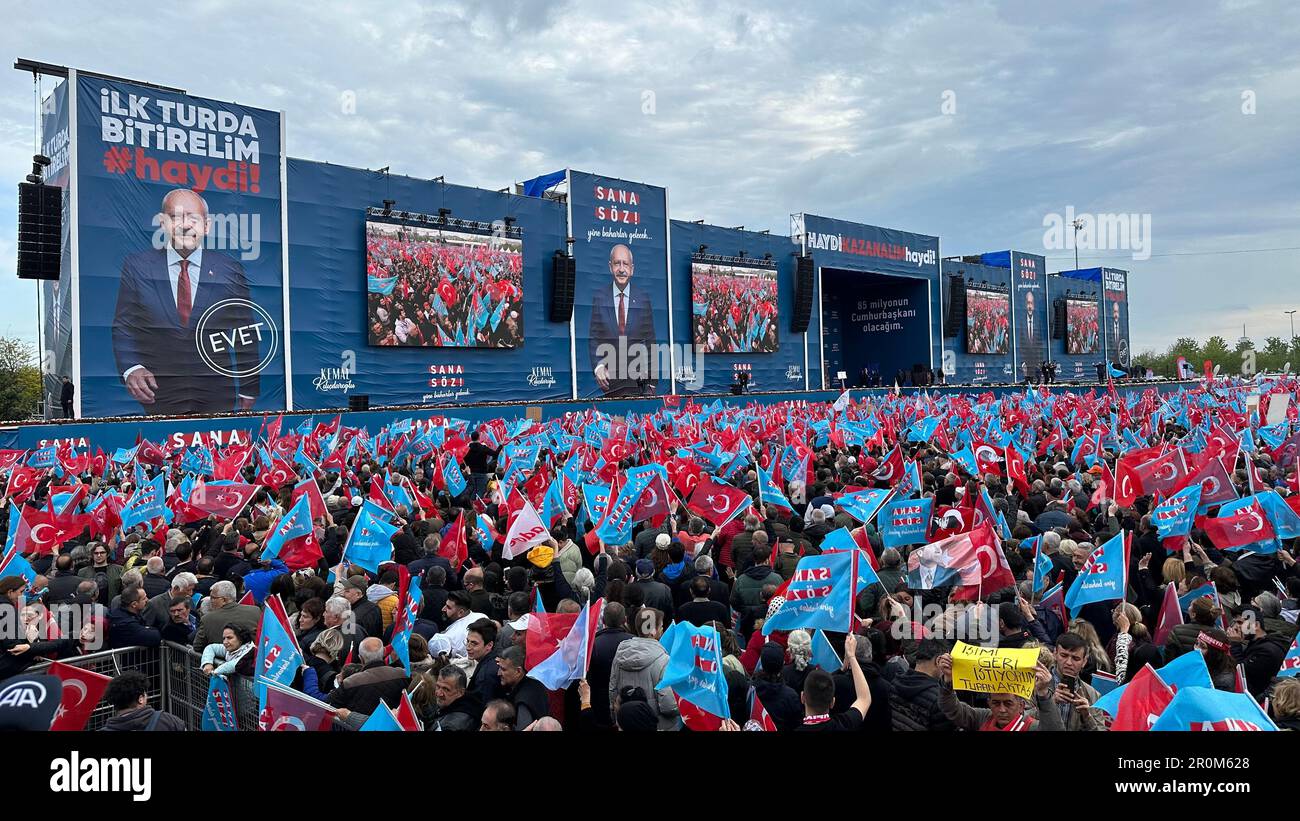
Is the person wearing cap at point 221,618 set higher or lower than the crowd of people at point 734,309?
lower

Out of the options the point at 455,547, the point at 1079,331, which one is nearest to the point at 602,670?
the point at 455,547

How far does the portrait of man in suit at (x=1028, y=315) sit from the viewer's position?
60.3m

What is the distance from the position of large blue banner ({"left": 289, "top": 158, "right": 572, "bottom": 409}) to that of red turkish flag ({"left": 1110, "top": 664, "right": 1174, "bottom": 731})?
28.7 meters

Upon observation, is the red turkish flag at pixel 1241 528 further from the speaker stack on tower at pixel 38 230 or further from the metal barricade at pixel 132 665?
the speaker stack on tower at pixel 38 230

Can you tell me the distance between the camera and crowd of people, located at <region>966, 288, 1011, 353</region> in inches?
2167

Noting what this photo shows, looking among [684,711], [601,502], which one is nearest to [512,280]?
[601,502]

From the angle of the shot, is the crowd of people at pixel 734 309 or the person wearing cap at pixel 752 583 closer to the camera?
the person wearing cap at pixel 752 583

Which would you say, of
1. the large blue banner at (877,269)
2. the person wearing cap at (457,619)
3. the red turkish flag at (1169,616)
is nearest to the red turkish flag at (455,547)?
the person wearing cap at (457,619)

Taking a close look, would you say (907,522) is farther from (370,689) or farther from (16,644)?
(16,644)

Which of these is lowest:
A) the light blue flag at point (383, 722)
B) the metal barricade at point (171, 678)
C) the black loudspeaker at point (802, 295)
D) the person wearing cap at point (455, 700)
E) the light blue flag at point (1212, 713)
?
the metal barricade at point (171, 678)

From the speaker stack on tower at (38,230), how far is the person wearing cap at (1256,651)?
2652 cm

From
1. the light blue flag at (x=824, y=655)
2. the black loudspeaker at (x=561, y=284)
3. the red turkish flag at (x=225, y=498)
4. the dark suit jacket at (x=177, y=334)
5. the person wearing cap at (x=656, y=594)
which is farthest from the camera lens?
the black loudspeaker at (x=561, y=284)

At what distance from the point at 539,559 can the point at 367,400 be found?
902 inches
